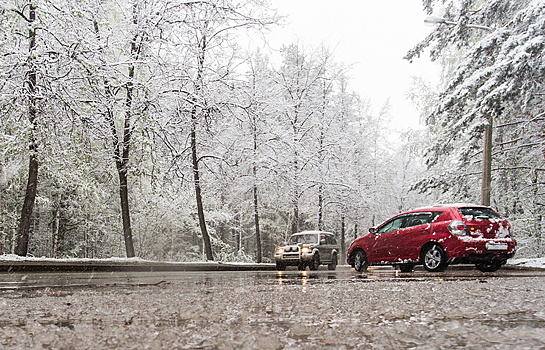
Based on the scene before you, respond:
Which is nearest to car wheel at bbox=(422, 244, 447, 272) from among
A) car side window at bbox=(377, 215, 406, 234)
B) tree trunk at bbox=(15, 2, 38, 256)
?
car side window at bbox=(377, 215, 406, 234)

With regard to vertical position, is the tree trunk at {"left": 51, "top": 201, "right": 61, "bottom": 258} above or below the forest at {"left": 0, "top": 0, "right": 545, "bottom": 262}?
below

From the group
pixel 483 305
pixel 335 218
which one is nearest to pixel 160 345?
pixel 483 305

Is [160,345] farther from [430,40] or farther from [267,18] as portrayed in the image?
[430,40]

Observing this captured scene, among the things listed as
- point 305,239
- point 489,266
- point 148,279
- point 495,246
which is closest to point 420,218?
point 495,246

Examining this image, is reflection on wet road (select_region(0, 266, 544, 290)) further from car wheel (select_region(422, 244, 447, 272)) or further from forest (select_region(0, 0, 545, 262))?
forest (select_region(0, 0, 545, 262))

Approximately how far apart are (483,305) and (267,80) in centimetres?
2369

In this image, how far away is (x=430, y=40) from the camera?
1950 cm

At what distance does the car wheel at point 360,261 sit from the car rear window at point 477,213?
364 cm

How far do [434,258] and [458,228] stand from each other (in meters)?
1.01

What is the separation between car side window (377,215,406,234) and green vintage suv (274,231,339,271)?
235 inches

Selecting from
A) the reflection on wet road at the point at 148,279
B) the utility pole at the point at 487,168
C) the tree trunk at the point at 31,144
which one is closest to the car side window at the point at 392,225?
the reflection on wet road at the point at 148,279

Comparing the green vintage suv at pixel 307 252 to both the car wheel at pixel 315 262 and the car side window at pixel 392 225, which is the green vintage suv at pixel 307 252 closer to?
the car wheel at pixel 315 262

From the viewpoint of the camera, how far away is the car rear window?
11.2 m

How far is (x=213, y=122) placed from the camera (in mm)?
18188
